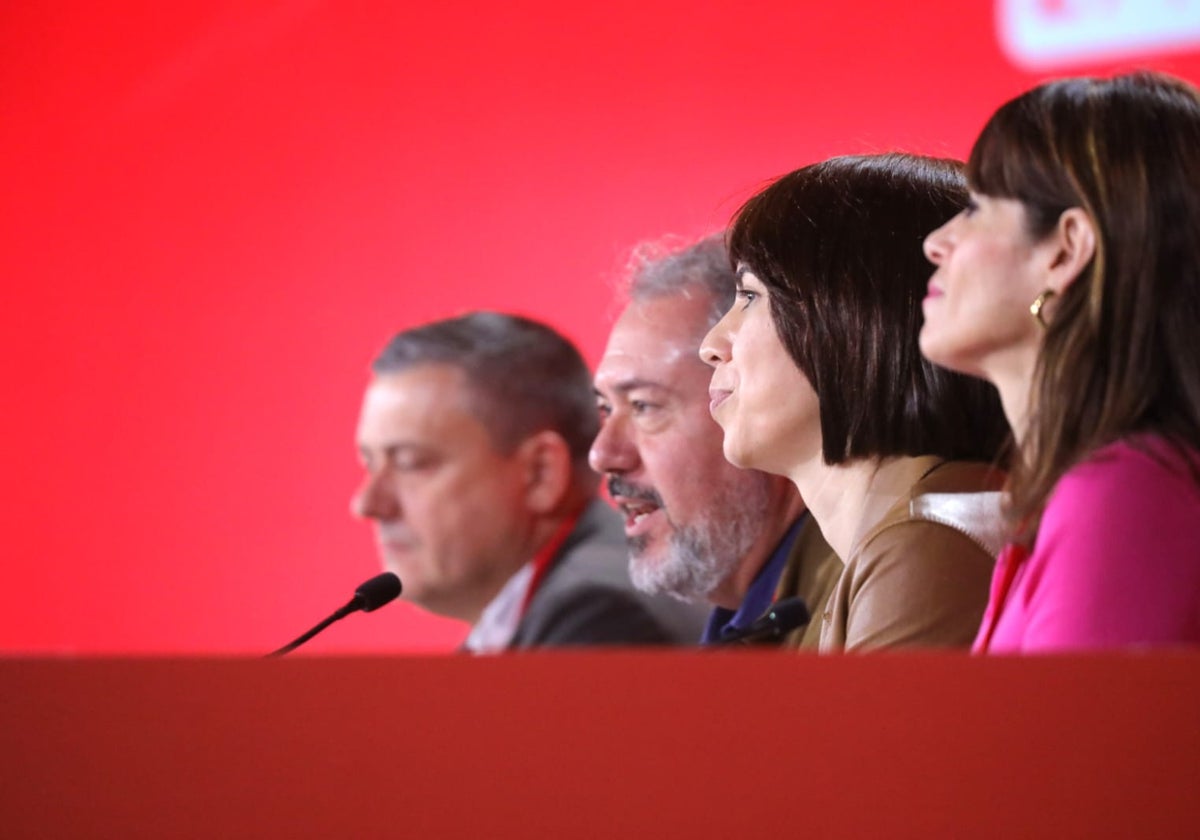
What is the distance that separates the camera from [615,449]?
2.51 metres

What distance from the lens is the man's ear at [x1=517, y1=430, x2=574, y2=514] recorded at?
136 inches

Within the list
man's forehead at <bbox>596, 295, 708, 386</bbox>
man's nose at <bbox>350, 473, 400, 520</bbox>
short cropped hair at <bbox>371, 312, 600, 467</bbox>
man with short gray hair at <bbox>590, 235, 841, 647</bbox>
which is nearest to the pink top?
man with short gray hair at <bbox>590, 235, 841, 647</bbox>

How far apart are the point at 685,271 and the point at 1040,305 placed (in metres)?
1.12

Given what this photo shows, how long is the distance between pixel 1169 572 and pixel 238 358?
2.98 meters

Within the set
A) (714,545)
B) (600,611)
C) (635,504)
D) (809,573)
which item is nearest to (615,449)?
(635,504)

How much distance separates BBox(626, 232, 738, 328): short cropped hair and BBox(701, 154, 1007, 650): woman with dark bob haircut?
53 cm

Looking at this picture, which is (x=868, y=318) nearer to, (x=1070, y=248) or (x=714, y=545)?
(x=1070, y=248)

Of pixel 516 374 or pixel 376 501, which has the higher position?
pixel 516 374

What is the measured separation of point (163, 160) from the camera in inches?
151

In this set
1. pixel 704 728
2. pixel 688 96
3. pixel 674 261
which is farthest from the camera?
pixel 688 96

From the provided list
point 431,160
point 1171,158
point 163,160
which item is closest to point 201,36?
point 163,160

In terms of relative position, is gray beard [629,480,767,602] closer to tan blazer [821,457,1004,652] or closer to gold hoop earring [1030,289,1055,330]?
tan blazer [821,457,1004,652]

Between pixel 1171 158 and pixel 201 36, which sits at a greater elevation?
pixel 201 36

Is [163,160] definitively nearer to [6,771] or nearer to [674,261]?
[674,261]
